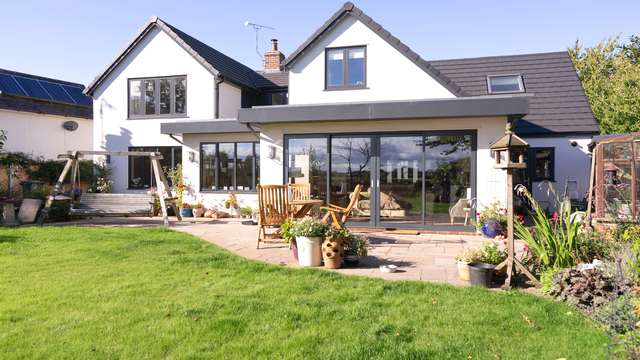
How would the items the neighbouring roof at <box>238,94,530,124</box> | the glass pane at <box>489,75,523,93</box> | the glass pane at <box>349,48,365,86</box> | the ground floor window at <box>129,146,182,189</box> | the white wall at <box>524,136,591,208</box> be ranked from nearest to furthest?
the neighbouring roof at <box>238,94,530,124</box> → the glass pane at <box>349,48,365,86</box> → the white wall at <box>524,136,591,208</box> → the ground floor window at <box>129,146,182,189</box> → the glass pane at <box>489,75,523,93</box>

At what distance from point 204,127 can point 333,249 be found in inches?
329

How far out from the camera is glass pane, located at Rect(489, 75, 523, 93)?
15883 mm

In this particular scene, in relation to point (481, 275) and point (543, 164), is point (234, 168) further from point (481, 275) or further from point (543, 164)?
point (543, 164)

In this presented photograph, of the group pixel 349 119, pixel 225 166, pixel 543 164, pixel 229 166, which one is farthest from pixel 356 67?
pixel 543 164

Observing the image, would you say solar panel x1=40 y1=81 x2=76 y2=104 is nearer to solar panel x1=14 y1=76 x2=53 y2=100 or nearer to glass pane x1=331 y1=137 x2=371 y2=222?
solar panel x1=14 y1=76 x2=53 y2=100

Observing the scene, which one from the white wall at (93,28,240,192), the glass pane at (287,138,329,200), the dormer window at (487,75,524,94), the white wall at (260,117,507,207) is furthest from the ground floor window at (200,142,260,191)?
the dormer window at (487,75,524,94)

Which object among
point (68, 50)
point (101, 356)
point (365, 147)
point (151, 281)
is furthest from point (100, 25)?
point (101, 356)

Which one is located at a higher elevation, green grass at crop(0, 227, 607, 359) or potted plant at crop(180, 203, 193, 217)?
potted plant at crop(180, 203, 193, 217)

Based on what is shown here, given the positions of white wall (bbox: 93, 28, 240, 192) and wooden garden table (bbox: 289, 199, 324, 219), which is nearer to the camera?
wooden garden table (bbox: 289, 199, 324, 219)

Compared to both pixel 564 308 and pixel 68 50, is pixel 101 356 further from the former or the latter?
pixel 68 50

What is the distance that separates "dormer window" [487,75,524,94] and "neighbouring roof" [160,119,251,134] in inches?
369

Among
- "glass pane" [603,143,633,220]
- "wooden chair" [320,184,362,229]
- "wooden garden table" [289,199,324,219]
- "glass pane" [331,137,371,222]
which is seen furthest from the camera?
"glass pane" [331,137,371,222]

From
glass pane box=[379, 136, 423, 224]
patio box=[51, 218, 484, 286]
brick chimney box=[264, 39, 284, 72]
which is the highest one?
brick chimney box=[264, 39, 284, 72]

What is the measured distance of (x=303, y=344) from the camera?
11.9ft
